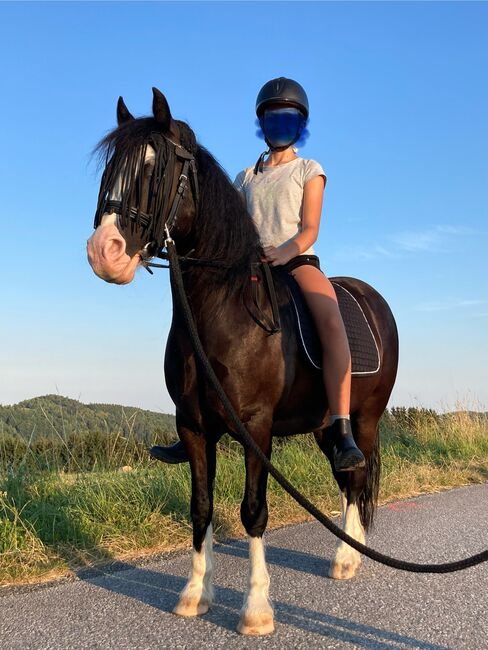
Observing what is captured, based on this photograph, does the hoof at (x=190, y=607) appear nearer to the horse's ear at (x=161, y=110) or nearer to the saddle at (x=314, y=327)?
the saddle at (x=314, y=327)

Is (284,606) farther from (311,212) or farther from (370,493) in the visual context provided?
(311,212)

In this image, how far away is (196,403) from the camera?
3.20 metres

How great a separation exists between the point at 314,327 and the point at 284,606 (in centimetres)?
156

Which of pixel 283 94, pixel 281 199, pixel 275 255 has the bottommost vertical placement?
pixel 275 255

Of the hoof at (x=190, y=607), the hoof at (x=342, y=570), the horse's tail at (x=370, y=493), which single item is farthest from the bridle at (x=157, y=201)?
the horse's tail at (x=370, y=493)

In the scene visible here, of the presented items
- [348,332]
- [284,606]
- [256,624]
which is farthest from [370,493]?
[256,624]

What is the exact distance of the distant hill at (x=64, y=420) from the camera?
5.84 m

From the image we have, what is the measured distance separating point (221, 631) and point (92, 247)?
191 centimetres

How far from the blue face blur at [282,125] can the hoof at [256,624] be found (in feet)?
9.18

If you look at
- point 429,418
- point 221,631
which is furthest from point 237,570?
point 429,418

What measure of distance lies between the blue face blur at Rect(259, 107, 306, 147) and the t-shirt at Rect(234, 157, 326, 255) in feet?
0.55

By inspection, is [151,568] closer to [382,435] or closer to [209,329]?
[209,329]

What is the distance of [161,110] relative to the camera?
2957mm

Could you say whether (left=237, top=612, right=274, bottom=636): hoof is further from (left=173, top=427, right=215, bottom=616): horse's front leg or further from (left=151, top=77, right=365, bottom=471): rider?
(left=151, top=77, right=365, bottom=471): rider
